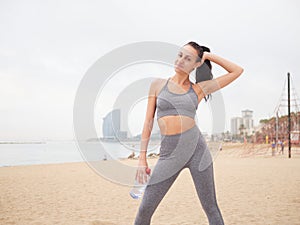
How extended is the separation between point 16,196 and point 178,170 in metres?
6.61

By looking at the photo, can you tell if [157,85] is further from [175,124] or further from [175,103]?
[175,124]

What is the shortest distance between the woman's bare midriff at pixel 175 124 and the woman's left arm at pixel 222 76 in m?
0.28

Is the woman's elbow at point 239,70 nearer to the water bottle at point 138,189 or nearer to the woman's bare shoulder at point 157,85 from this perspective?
the woman's bare shoulder at point 157,85

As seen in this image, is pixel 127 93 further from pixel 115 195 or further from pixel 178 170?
pixel 115 195

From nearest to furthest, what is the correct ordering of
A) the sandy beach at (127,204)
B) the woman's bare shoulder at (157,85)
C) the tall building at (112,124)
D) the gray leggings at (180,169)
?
the gray leggings at (180,169) < the woman's bare shoulder at (157,85) < the tall building at (112,124) < the sandy beach at (127,204)

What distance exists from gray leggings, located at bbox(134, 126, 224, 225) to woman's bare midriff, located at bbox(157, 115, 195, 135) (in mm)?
31

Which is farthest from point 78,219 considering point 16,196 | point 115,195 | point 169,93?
point 169,93

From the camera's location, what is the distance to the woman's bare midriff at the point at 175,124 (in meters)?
2.54

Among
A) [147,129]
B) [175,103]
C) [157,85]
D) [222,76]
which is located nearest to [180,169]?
[147,129]

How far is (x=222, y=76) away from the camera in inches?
105

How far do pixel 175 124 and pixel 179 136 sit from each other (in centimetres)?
9

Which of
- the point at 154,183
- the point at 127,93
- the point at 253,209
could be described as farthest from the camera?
the point at 253,209

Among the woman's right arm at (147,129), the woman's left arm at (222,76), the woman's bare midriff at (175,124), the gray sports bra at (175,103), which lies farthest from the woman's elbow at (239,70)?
the woman's right arm at (147,129)

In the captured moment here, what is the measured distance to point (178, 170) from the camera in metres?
2.54
